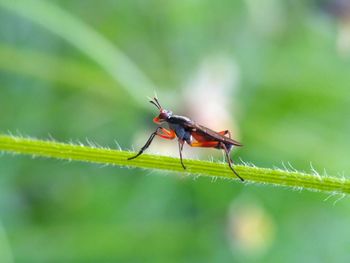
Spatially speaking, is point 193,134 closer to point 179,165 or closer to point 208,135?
point 208,135

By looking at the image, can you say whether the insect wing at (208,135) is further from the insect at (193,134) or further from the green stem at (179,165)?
the green stem at (179,165)

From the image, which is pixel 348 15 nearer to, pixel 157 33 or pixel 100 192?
pixel 157 33

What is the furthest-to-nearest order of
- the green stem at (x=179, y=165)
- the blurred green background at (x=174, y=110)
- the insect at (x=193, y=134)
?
the blurred green background at (x=174, y=110) → the insect at (x=193, y=134) → the green stem at (x=179, y=165)

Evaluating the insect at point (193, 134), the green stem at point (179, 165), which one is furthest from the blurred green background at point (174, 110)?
the green stem at point (179, 165)

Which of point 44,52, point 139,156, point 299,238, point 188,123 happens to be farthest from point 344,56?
point 139,156

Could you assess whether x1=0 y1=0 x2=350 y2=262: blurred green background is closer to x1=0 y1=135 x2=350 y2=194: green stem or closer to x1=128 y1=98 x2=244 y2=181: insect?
x1=128 y1=98 x2=244 y2=181: insect

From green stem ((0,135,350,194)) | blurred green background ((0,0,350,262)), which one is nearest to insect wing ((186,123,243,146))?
green stem ((0,135,350,194))
